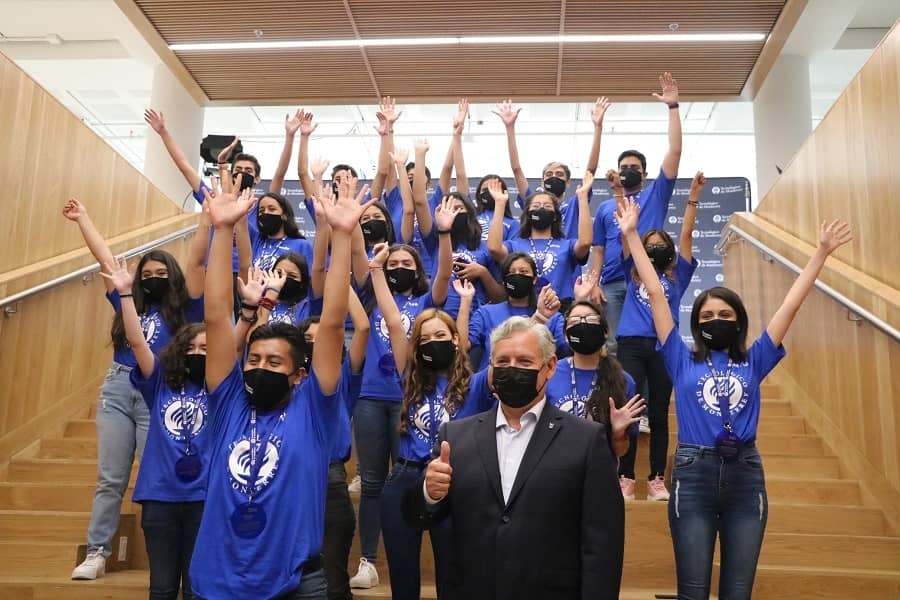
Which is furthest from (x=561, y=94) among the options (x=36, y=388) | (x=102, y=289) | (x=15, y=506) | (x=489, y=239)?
(x=15, y=506)

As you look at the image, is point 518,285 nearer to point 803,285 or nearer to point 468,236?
point 468,236

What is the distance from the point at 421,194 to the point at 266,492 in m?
2.83

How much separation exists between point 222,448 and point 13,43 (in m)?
8.54

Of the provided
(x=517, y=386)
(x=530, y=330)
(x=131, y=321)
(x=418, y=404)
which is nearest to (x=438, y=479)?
(x=517, y=386)

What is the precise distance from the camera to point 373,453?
364 centimetres

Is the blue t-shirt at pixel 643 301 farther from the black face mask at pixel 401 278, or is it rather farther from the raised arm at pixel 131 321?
the raised arm at pixel 131 321

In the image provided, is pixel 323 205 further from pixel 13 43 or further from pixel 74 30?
pixel 13 43

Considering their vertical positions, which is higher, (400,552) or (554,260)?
(554,260)

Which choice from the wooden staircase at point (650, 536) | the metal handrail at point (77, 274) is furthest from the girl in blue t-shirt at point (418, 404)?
the metal handrail at point (77, 274)

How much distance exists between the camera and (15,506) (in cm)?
416

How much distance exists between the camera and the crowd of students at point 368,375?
241 cm

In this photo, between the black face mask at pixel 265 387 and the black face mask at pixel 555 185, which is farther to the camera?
the black face mask at pixel 555 185

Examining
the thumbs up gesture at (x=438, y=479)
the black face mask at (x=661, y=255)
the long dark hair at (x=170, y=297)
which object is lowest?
the thumbs up gesture at (x=438, y=479)

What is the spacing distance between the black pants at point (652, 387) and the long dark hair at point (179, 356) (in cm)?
208
